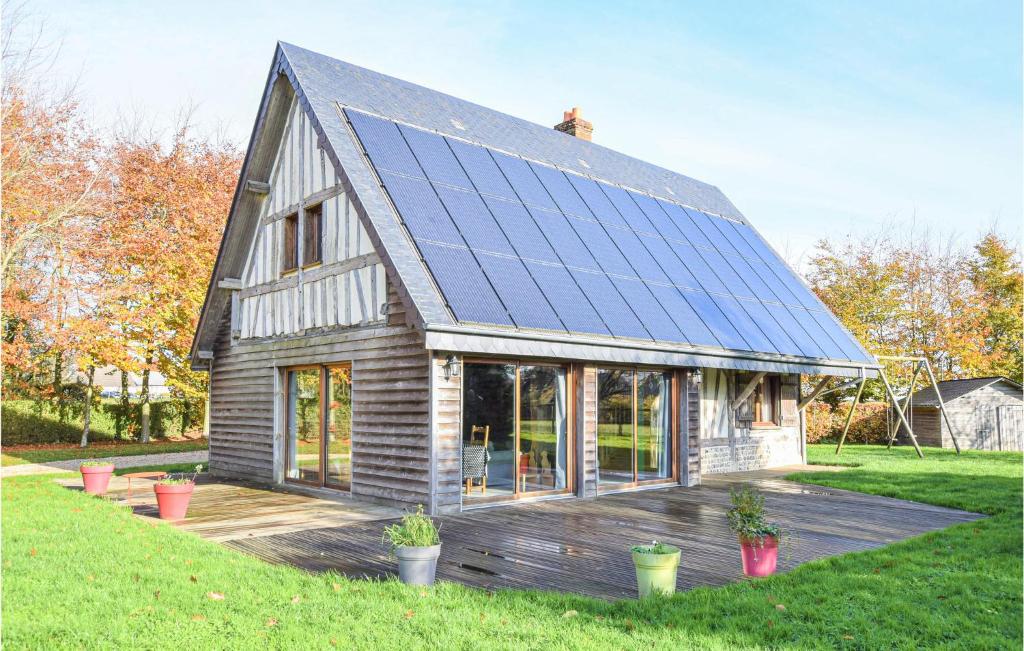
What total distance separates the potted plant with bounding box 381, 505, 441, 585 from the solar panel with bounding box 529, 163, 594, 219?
7.97m

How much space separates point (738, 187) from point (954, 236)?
391 inches

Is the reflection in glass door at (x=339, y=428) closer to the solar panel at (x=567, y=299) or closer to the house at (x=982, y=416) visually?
the solar panel at (x=567, y=299)

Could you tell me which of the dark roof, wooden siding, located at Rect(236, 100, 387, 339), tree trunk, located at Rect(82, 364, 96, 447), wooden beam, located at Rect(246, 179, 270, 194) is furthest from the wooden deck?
the dark roof

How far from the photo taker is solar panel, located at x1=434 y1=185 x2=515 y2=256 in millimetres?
10734

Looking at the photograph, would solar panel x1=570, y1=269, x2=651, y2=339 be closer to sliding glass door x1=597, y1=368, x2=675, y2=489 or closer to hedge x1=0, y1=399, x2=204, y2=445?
sliding glass door x1=597, y1=368, x2=675, y2=489

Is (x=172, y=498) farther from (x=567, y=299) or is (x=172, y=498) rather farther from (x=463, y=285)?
(x=567, y=299)

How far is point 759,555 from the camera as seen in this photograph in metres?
6.39

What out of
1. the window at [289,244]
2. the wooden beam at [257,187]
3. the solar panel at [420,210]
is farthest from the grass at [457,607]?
the wooden beam at [257,187]

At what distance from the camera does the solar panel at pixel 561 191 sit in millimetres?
13219

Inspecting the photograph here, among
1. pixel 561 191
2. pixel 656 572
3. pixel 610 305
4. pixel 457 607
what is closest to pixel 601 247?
pixel 561 191

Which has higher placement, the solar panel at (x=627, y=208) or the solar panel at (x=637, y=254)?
the solar panel at (x=627, y=208)

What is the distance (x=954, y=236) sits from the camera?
33688 millimetres

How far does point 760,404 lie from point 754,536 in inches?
426

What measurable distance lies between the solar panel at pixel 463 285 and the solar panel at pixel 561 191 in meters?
3.39
